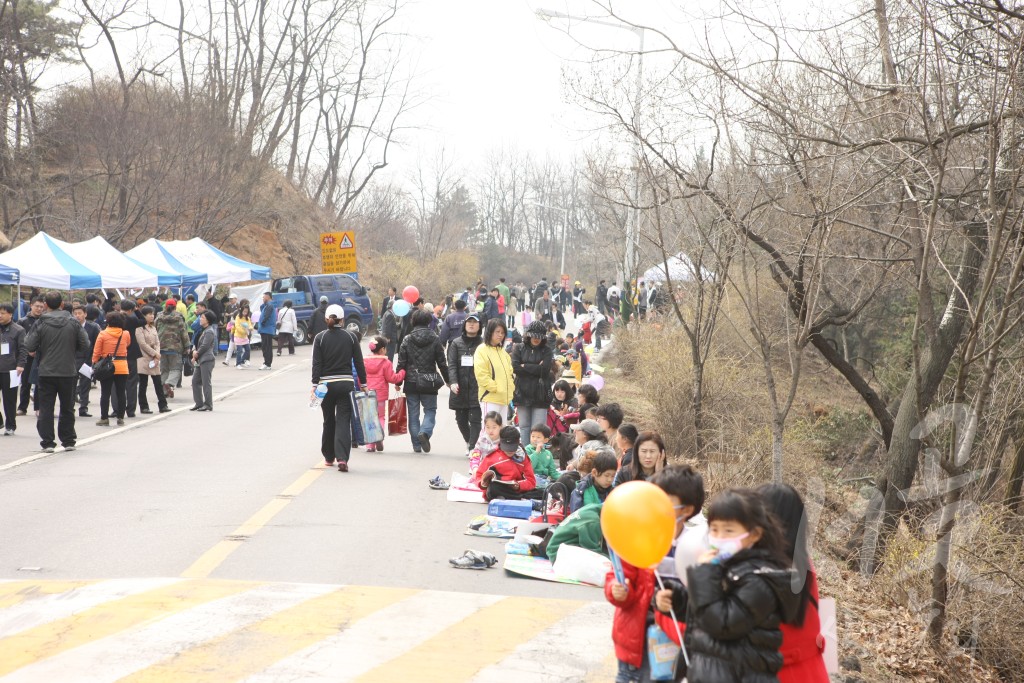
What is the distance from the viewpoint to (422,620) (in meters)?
7.08

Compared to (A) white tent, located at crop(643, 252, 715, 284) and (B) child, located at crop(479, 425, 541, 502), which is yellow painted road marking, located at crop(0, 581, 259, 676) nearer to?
(B) child, located at crop(479, 425, 541, 502)

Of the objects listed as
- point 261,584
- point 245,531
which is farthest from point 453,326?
point 261,584

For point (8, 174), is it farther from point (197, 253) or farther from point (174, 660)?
point (174, 660)

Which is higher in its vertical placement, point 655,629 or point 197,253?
point 197,253

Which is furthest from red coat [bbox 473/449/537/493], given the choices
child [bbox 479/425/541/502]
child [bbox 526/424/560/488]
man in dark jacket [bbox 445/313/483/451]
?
man in dark jacket [bbox 445/313/483/451]

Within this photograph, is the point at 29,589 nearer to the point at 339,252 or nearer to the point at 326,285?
the point at 326,285

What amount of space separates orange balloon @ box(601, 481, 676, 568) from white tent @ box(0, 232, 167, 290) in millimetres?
19990

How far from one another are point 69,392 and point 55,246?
11109mm

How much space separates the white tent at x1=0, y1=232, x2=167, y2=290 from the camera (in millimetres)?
22250

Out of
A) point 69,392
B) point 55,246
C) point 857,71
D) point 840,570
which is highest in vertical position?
point 857,71

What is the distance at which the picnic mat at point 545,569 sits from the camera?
8227 millimetres

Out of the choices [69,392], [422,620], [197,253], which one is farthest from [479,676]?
[197,253]

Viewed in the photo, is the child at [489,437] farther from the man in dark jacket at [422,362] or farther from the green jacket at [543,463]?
the man in dark jacket at [422,362]

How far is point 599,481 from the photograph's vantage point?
849cm
